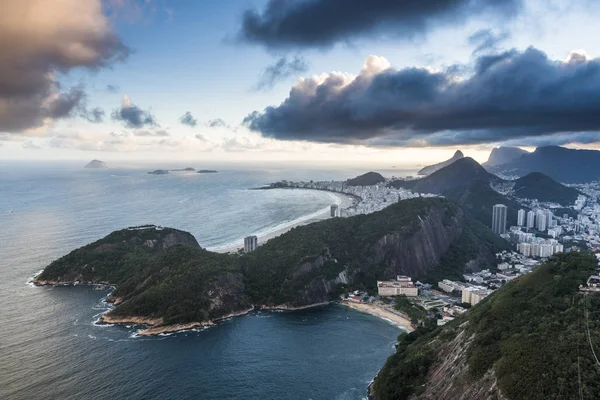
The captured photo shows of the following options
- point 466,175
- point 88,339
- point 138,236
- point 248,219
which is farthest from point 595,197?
point 88,339

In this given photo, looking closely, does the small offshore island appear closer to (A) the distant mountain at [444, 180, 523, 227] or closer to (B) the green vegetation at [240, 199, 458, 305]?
(B) the green vegetation at [240, 199, 458, 305]

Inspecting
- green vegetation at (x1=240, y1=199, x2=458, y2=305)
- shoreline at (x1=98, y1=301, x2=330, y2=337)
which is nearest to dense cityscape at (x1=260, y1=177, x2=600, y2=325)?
green vegetation at (x1=240, y1=199, x2=458, y2=305)

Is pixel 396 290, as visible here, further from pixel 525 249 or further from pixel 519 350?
pixel 525 249

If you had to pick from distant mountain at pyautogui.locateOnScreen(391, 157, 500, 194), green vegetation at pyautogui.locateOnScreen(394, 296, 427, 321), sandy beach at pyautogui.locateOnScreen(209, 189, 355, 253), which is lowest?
green vegetation at pyautogui.locateOnScreen(394, 296, 427, 321)

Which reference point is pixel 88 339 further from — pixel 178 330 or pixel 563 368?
pixel 563 368

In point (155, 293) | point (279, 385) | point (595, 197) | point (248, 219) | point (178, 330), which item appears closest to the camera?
point (279, 385)

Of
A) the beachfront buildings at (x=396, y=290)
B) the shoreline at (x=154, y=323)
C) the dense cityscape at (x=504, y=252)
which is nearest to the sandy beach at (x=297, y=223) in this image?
the dense cityscape at (x=504, y=252)

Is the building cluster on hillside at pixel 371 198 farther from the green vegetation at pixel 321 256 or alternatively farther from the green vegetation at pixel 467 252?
the green vegetation at pixel 321 256
